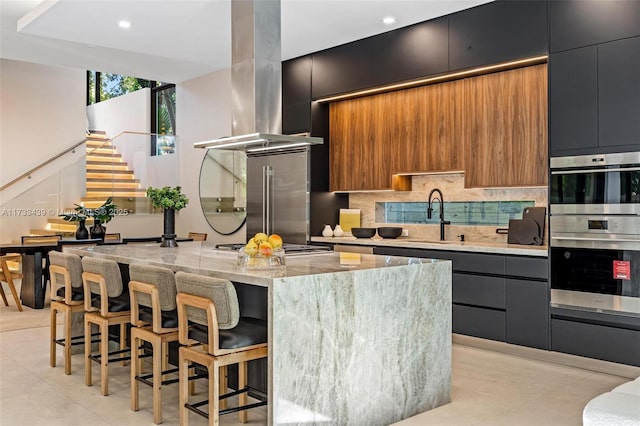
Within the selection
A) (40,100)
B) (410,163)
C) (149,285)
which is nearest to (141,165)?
(40,100)

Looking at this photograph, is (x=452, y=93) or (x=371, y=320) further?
(x=452, y=93)

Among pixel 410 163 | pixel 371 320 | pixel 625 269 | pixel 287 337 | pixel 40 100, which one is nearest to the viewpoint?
pixel 287 337

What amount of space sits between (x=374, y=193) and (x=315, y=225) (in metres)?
0.75

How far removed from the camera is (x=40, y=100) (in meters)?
9.62

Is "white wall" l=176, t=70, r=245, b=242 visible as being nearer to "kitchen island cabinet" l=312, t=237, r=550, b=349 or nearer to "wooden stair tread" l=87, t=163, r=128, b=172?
"wooden stair tread" l=87, t=163, r=128, b=172

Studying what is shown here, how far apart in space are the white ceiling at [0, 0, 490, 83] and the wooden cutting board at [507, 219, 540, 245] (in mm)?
1878

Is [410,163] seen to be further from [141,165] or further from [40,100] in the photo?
[40,100]

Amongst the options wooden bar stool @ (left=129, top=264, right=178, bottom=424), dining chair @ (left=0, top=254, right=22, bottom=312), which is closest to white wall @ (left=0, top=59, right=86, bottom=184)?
dining chair @ (left=0, top=254, right=22, bottom=312)

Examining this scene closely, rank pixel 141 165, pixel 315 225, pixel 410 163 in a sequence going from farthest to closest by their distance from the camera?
1. pixel 141 165
2. pixel 315 225
3. pixel 410 163

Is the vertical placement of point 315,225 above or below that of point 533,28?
below

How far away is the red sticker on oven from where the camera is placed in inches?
161

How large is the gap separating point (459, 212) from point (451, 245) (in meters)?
0.84

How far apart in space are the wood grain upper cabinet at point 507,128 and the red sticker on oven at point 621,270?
3.03ft

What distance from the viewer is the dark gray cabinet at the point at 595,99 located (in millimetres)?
4094
